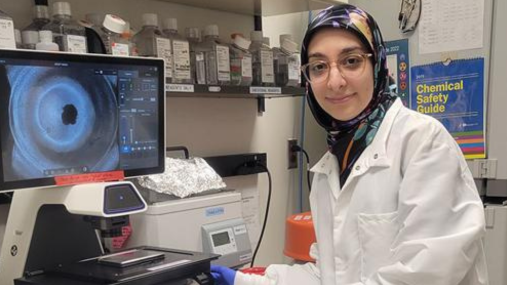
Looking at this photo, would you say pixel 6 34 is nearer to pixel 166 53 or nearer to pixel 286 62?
pixel 166 53

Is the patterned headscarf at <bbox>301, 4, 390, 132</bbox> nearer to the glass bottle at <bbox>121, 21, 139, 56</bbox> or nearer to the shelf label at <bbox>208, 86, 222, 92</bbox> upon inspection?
the shelf label at <bbox>208, 86, 222, 92</bbox>

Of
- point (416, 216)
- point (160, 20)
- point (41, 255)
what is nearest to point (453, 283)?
point (416, 216)

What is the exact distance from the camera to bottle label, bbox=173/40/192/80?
1573 millimetres

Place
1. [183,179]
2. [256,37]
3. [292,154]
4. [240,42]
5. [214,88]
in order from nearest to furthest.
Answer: [183,179] → [214,88] → [240,42] → [256,37] → [292,154]

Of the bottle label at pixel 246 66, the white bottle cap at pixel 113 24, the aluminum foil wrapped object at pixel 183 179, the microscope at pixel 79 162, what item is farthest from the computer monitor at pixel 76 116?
the bottle label at pixel 246 66

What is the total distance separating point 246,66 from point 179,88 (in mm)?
320

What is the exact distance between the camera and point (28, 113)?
3.39ft

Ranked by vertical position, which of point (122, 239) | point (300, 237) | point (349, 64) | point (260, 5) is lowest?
point (300, 237)

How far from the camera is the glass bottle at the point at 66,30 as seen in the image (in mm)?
1353

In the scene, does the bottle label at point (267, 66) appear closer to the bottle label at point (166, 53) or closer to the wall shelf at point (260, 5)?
the wall shelf at point (260, 5)

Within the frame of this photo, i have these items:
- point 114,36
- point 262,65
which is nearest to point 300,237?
point 262,65

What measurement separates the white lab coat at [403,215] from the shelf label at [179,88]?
19.0 inches

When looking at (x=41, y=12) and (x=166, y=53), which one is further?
(x=166, y=53)

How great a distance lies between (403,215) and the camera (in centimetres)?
113
